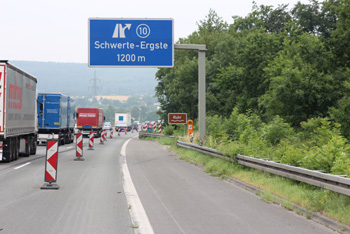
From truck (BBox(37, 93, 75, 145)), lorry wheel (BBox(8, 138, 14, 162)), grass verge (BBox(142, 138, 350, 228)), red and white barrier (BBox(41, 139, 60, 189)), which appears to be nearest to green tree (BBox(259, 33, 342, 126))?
truck (BBox(37, 93, 75, 145))

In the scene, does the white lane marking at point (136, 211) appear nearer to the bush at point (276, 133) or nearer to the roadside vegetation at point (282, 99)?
the roadside vegetation at point (282, 99)

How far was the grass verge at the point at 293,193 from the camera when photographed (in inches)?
301

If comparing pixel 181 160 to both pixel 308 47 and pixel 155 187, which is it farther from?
pixel 308 47

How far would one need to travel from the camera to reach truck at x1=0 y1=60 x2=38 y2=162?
1758 cm

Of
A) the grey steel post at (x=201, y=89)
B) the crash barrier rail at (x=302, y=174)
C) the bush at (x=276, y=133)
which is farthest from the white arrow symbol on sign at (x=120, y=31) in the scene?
the crash barrier rail at (x=302, y=174)

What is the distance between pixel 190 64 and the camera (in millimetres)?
52812

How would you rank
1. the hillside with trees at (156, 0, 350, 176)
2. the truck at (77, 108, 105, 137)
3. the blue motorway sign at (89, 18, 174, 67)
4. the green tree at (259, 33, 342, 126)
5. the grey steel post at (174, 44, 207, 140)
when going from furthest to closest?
the truck at (77, 108, 105, 137)
the green tree at (259, 33, 342, 126)
the grey steel post at (174, 44, 207, 140)
the blue motorway sign at (89, 18, 174, 67)
the hillside with trees at (156, 0, 350, 176)

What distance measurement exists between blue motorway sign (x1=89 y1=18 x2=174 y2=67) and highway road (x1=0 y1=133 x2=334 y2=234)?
944 cm

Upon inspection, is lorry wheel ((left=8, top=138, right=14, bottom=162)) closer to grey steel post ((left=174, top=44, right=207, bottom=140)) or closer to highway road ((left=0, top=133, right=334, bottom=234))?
highway road ((left=0, top=133, right=334, bottom=234))

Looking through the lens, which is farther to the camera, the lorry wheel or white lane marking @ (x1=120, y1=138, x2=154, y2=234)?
the lorry wheel

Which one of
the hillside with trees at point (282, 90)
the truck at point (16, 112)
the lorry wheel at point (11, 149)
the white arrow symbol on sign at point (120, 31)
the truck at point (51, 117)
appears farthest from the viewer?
the truck at point (51, 117)

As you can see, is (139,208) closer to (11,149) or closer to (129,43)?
(11,149)

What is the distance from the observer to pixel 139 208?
27.5ft

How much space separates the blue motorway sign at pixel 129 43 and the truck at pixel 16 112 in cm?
353
